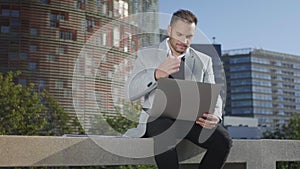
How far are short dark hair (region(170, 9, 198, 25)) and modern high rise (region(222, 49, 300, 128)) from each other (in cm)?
9172

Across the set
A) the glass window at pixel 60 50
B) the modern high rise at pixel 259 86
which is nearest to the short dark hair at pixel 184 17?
the glass window at pixel 60 50

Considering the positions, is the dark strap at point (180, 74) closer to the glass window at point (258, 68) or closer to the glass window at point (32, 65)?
the glass window at point (32, 65)

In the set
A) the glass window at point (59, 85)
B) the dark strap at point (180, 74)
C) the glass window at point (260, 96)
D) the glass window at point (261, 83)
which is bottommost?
the glass window at point (260, 96)

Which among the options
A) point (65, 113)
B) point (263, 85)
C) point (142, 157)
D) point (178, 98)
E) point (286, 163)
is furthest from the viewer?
point (263, 85)

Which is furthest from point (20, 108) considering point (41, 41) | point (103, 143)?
point (103, 143)

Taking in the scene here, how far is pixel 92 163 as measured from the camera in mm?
2992

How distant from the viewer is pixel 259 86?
99625 millimetres

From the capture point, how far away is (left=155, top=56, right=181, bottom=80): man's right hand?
2.58 metres

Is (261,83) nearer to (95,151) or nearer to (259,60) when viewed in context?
(259,60)

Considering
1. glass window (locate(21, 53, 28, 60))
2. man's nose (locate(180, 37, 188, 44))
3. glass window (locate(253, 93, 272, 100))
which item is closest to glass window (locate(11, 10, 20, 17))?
glass window (locate(21, 53, 28, 60))

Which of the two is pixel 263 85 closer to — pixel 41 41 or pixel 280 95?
pixel 280 95

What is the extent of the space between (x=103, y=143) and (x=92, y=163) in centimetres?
14

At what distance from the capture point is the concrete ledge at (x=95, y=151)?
2742mm

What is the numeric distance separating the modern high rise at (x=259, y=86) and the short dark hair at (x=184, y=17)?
91723 millimetres
